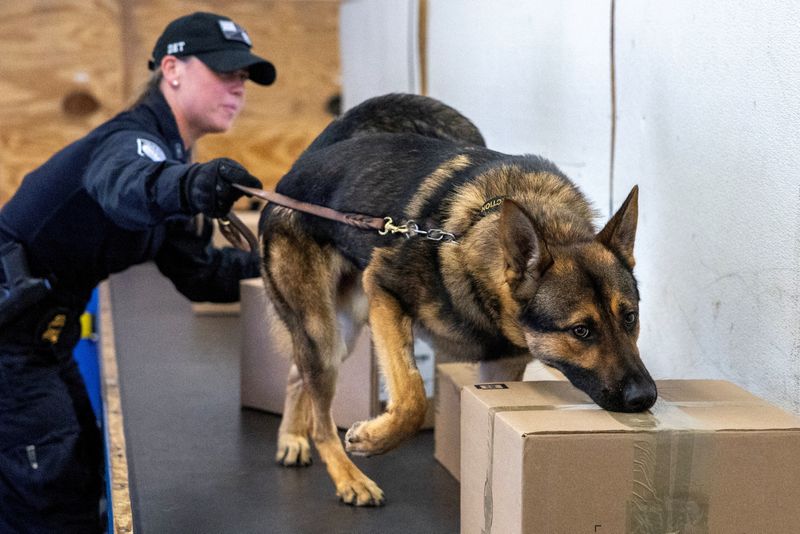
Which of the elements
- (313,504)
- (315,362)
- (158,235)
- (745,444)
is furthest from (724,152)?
(158,235)

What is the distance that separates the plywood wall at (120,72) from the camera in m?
6.39

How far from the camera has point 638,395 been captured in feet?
5.81

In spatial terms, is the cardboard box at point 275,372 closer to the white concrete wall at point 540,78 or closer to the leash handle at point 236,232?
the leash handle at point 236,232

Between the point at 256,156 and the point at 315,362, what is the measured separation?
4430 mm

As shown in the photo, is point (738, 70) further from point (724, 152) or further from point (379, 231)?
point (379, 231)

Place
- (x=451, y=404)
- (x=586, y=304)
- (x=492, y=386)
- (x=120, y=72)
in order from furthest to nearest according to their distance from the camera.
→ 1. (x=120, y=72)
2. (x=451, y=404)
3. (x=492, y=386)
4. (x=586, y=304)

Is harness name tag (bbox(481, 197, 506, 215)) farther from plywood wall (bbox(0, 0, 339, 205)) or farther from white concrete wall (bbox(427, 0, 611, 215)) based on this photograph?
plywood wall (bbox(0, 0, 339, 205))

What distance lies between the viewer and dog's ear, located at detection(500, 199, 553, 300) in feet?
6.25

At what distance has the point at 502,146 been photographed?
3648mm

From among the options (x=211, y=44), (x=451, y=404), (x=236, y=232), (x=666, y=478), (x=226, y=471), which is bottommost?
(x=226, y=471)

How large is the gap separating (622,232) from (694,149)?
1.65 ft

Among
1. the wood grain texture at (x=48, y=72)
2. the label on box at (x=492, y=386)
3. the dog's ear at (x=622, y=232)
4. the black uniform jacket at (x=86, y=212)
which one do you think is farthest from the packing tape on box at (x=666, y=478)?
the wood grain texture at (x=48, y=72)

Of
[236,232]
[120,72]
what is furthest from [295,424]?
[120,72]

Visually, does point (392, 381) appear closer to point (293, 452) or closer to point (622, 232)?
point (622, 232)
